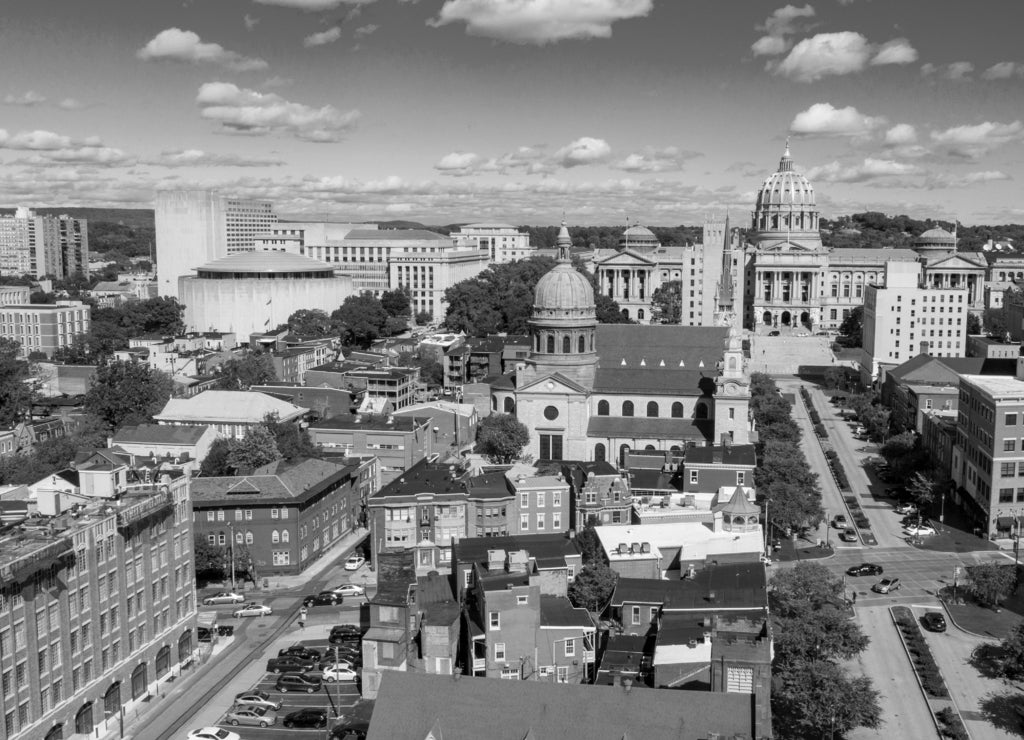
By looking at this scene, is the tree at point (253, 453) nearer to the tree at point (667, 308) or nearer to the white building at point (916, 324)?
the white building at point (916, 324)

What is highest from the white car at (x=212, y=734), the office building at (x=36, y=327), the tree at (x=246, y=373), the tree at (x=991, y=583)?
the office building at (x=36, y=327)

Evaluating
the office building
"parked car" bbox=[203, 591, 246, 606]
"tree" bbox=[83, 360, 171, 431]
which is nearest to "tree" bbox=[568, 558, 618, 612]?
"parked car" bbox=[203, 591, 246, 606]

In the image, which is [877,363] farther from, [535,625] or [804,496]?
[535,625]

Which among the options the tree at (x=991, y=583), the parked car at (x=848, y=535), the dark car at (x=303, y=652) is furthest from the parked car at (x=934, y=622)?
the dark car at (x=303, y=652)

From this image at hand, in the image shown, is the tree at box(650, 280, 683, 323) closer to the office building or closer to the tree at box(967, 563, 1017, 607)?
the office building

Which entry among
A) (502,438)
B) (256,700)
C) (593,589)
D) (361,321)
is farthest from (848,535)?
(361,321)

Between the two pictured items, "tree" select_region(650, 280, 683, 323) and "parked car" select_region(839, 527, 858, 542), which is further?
"tree" select_region(650, 280, 683, 323)
